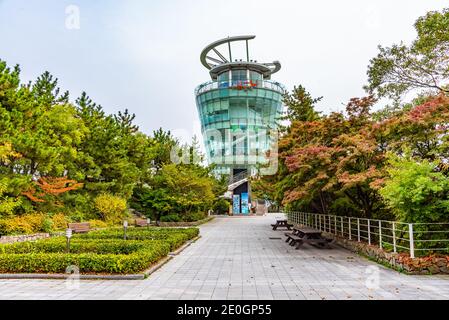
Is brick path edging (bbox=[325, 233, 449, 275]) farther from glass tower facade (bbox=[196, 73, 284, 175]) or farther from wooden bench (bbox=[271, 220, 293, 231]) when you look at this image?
glass tower facade (bbox=[196, 73, 284, 175])

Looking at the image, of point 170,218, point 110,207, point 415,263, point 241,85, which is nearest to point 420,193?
point 415,263

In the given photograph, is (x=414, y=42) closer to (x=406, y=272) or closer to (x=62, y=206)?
(x=406, y=272)

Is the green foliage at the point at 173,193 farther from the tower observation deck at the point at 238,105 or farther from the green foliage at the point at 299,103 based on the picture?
the tower observation deck at the point at 238,105

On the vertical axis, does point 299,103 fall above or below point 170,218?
above

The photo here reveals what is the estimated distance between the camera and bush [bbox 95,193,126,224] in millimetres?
23609

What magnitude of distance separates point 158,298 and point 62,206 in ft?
54.0

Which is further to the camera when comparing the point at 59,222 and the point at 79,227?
the point at 59,222

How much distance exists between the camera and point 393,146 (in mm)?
11477

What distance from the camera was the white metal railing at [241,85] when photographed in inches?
2238

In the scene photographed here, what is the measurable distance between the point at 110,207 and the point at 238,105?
3812 cm

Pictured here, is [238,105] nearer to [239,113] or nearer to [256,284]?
[239,113]

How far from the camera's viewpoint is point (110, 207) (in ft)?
77.9

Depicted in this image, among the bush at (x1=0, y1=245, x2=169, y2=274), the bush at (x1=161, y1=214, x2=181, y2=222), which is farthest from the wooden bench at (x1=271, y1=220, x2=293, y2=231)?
the bush at (x1=0, y1=245, x2=169, y2=274)

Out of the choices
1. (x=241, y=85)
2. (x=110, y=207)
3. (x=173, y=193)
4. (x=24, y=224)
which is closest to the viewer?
(x=24, y=224)
